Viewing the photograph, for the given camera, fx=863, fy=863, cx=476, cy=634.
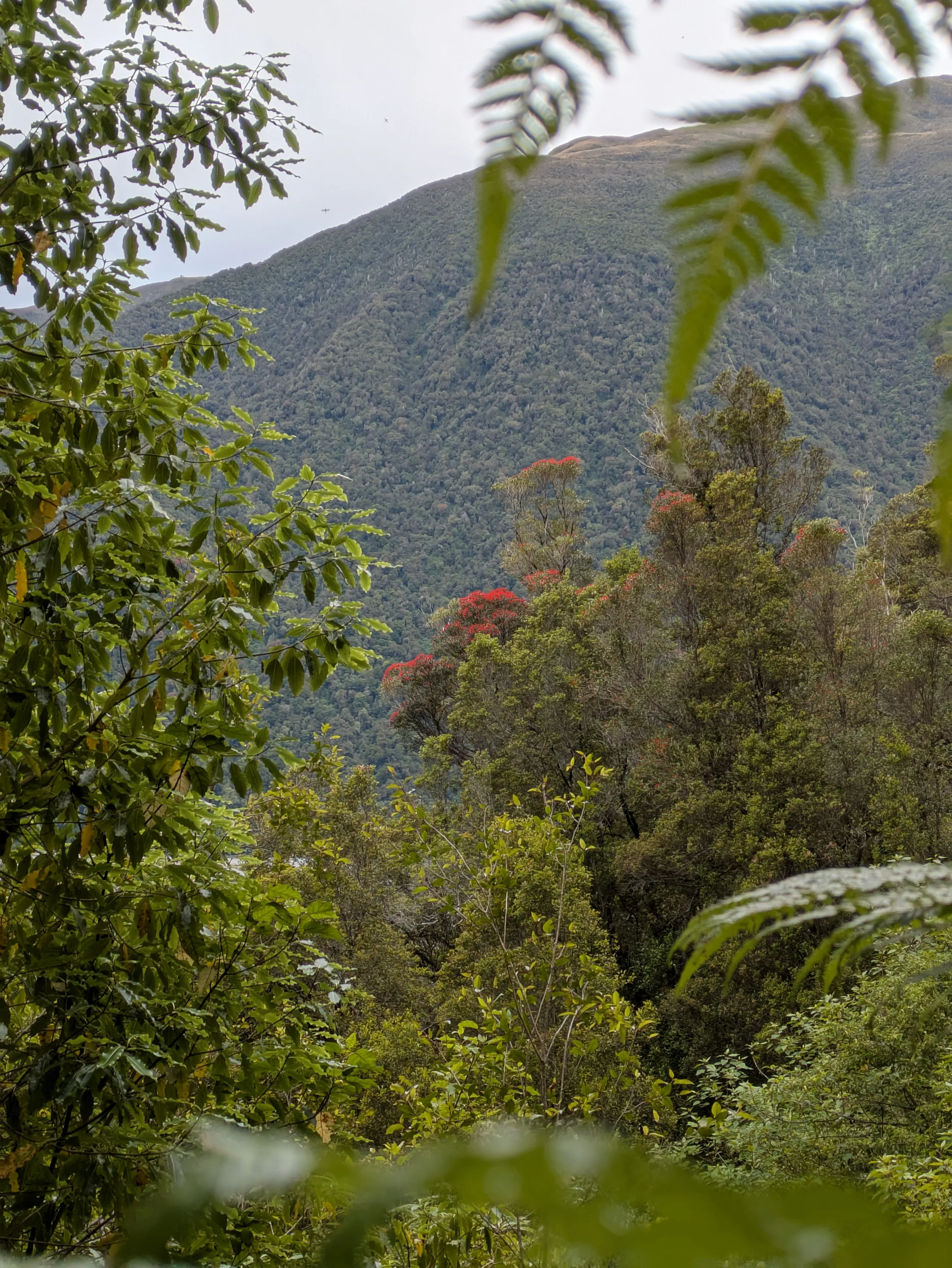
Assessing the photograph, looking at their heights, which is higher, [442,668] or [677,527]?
[677,527]

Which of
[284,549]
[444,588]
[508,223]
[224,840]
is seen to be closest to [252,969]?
[224,840]

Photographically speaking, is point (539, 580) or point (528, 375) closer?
point (539, 580)

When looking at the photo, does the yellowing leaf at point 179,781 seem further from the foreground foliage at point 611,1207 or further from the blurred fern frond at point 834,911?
the foreground foliage at point 611,1207

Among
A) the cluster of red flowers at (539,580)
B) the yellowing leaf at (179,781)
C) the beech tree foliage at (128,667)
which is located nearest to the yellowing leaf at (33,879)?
the beech tree foliage at (128,667)

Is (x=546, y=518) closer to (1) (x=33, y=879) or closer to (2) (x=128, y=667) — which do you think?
(2) (x=128, y=667)

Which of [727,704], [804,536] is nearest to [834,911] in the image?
[727,704]

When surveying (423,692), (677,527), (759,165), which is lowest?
(423,692)

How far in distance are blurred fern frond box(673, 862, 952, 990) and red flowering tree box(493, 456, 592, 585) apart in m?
12.5

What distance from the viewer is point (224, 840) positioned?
6.03ft

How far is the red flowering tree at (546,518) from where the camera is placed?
1288 centimetres

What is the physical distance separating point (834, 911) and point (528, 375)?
1397 cm

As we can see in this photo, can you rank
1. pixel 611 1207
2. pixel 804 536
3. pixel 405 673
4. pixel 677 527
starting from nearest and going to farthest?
pixel 611 1207, pixel 804 536, pixel 677 527, pixel 405 673

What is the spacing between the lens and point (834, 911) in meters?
0.34

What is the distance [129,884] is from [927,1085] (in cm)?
431
